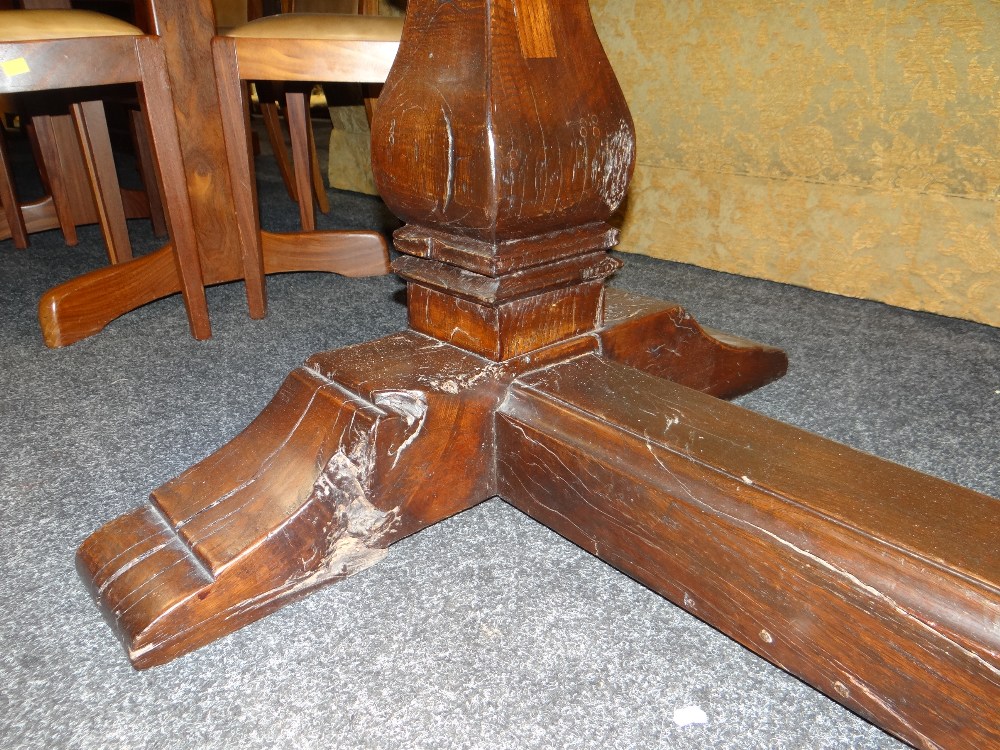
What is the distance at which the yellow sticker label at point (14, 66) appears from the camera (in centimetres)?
110

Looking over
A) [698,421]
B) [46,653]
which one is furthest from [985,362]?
[46,653]

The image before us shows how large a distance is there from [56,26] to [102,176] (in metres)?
0.57

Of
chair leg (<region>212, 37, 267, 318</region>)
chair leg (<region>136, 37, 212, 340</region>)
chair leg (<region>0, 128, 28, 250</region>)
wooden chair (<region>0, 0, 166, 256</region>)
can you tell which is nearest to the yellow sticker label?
chair leg (<region>136, 37, 212, 340</region>)

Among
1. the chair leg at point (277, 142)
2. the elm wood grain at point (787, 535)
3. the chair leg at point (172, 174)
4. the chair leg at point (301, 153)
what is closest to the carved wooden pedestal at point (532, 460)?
the elm wood grain at point (787, 535)

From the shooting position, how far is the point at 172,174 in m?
1.27

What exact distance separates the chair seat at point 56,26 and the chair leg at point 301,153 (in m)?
0.60

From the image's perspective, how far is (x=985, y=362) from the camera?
3.89ft

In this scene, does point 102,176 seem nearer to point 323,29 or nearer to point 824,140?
point 323,29

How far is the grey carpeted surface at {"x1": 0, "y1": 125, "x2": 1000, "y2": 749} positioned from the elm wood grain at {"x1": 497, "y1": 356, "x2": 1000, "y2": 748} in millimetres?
55

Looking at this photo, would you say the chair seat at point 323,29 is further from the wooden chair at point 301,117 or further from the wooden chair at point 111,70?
the wooden chair at point 301,117

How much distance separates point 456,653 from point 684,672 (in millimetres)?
181

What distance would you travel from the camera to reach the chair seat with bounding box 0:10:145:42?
44.4 inches

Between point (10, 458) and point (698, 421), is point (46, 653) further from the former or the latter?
point (698, 421)

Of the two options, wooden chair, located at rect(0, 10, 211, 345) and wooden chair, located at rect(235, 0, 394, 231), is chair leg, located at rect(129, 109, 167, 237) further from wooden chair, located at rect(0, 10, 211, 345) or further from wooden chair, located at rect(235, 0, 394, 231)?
wooden chair, located at rect(0, 10, 211, 345)
